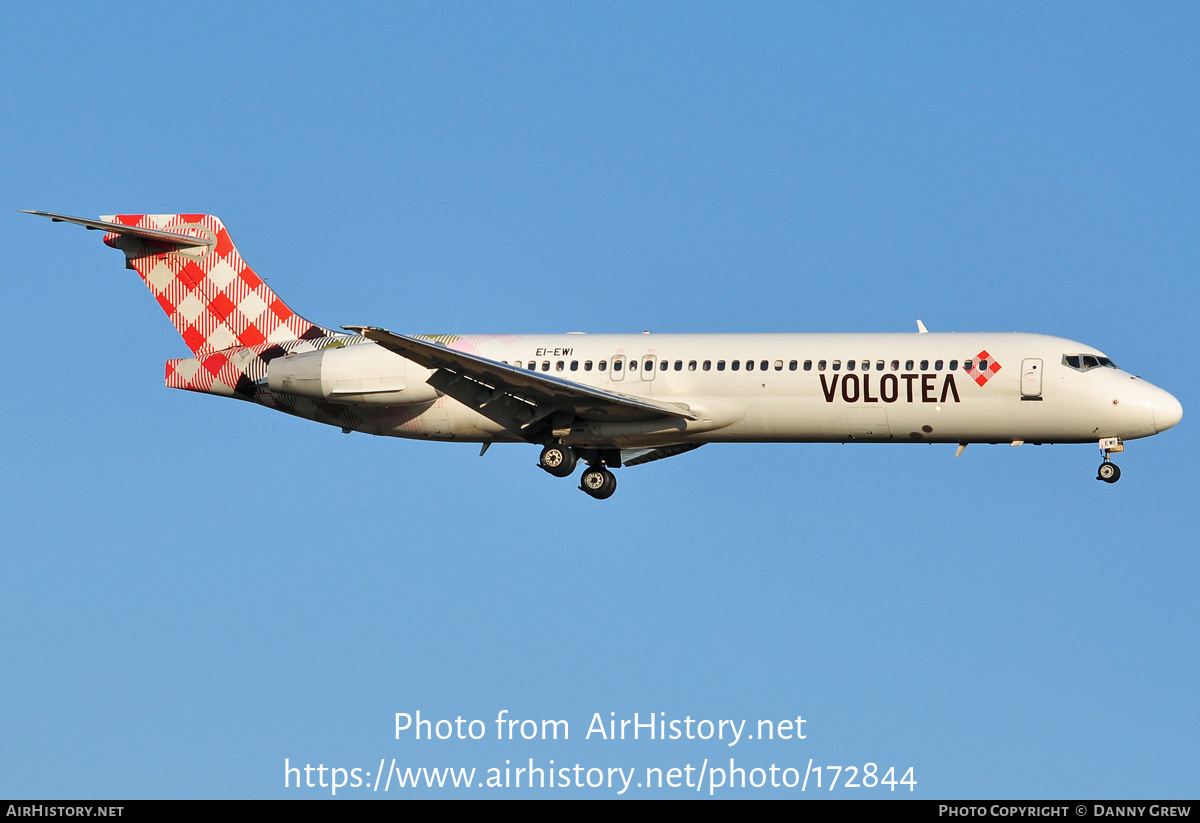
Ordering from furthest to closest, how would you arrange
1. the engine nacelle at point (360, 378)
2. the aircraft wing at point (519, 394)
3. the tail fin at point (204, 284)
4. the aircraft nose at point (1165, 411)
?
the tail fin at point (204, 284) → the engine nacelle at point (360, 378) → the aircraft wing at point (519, 394) → the aircraft nose at point (1165, 411)

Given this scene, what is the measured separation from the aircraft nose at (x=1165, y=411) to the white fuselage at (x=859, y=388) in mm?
21

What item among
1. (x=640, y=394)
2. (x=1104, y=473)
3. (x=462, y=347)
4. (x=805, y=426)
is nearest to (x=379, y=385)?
Result: (x=462, y=347)

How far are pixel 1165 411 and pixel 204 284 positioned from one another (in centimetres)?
2318

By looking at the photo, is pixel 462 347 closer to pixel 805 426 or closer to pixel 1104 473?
pixel 805 426

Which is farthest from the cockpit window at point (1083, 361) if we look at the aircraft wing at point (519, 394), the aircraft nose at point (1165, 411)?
the aircraft wing at point (519, 394)

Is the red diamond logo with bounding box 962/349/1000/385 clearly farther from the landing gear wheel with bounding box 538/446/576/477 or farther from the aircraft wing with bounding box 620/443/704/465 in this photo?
the landing gear wheel with bounding box 538/446/576/477

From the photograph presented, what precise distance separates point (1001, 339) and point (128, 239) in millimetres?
21534

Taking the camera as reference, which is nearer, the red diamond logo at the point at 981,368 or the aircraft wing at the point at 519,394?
the red diamond logo at the point at 981,368

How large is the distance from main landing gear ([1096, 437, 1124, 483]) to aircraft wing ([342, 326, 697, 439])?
8.90 metres

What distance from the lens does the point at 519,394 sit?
39.0 meters

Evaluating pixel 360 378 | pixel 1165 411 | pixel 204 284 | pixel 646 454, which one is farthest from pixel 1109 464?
pixel 204 284

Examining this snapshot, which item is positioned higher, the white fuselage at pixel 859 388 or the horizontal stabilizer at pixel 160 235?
the horizontal stabilizer at pixel 160 235

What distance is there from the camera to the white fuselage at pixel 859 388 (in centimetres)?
3700

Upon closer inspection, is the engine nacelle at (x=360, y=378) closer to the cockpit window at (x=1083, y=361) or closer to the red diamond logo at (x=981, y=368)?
the red diamond logo at (x=981, y=368)
